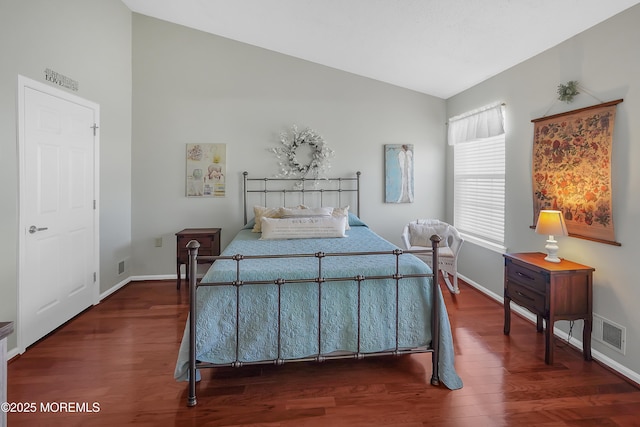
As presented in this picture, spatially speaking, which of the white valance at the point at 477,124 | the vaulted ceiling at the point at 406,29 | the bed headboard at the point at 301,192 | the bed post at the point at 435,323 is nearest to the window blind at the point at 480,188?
the white valance at the point at 477,124

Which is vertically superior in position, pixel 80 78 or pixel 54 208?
pixel 80 78

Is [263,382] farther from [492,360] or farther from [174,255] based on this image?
[174,255]

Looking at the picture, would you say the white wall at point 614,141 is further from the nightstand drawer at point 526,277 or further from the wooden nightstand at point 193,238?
the wooden nightstand at point 193,238

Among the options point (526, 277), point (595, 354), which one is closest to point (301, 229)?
point (526, 277)

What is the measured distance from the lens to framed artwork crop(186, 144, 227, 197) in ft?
14.7

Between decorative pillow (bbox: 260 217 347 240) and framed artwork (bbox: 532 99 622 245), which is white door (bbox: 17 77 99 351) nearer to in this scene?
decorative pillow (bbox: 260 217 347 240)

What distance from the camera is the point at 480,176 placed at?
4.10 metres

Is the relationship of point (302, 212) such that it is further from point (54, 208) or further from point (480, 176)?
point (54, 208)

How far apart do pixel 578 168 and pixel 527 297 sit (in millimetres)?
1127

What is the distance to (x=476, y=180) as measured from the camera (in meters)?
4.19

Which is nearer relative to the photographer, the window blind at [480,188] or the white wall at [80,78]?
the white wall at [80,78]

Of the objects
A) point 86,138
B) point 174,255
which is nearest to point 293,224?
point 174,255

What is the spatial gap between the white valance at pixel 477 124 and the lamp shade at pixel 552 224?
4.20 feet

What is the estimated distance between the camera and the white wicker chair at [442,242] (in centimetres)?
396
